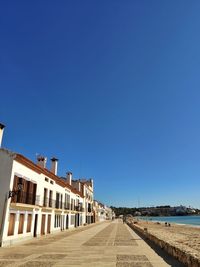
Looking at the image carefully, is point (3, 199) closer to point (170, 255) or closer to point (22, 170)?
point (22, 170)

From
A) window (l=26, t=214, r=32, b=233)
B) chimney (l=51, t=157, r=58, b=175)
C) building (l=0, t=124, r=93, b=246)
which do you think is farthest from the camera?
chimney (l=51, t=157, r=58, b=175)

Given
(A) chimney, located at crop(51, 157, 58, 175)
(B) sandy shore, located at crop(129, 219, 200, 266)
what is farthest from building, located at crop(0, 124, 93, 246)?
(B) sandy shore, located at crop(129, 219, 200, 266)

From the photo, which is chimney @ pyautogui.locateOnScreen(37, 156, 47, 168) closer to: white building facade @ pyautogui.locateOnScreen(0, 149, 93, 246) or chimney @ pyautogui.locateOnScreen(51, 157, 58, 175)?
white building facade @ pyautogui.locateOnScreen(0, 149, 93, 246)

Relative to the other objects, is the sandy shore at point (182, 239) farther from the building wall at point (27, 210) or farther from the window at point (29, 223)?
the window at point (29, 223)

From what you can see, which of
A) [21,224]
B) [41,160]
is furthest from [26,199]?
[41,160]

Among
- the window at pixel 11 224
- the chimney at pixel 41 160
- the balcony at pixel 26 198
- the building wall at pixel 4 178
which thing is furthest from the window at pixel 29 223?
the chimney at pixel 41 160

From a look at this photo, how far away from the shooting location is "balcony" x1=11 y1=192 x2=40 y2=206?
1809cm

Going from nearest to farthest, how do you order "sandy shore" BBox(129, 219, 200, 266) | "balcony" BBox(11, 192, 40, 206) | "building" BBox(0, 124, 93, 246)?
1. "sandy shore" BBox(129, 219, 200, 266)
2. "building" BBox(0, 124, 93, 246)
3. "balcony" BBox(11, 192, 40, 206)

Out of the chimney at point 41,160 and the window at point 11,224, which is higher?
the chimney at point 41,160

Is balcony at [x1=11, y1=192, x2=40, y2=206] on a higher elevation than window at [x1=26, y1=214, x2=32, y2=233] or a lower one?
higher

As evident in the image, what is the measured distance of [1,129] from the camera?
61.7 feet

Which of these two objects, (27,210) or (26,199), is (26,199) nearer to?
(26,199)

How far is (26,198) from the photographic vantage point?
2025cm

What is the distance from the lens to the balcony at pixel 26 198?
18.1 m
